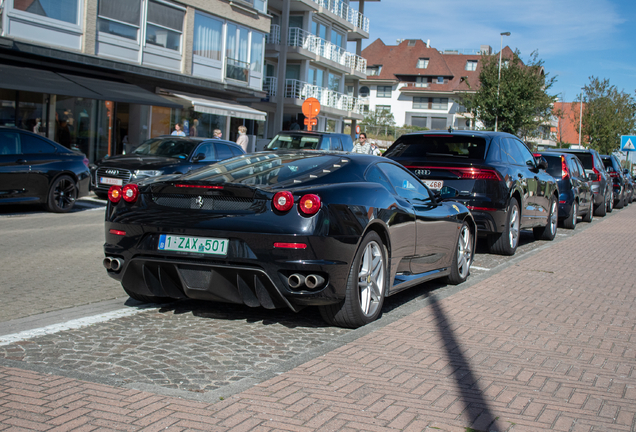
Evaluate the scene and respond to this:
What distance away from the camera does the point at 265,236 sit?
4.78 metres

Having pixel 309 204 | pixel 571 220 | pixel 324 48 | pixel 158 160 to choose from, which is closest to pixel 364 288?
pixel 309 204

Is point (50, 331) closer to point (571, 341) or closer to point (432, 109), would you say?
point (571, 341)

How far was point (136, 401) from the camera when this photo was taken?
3561mm

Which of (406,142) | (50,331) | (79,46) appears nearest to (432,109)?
(79,46)

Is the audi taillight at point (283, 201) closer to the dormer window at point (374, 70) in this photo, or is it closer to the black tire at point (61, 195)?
the black tire at point (61, 195)

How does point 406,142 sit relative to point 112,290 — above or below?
above

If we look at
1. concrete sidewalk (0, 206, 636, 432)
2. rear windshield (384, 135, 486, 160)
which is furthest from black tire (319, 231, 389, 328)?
rear windshield (384, 135, 486, 160)

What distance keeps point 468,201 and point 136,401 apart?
6.73m

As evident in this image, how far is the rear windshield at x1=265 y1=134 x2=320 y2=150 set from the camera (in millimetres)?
18406

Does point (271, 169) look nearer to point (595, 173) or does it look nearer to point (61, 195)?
point (61, 195)

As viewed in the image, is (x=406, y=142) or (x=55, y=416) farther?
(x=406, y=142)

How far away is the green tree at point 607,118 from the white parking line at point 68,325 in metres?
69.6

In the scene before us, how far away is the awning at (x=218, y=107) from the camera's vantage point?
25.4 m

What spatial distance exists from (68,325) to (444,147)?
6.14 meters
